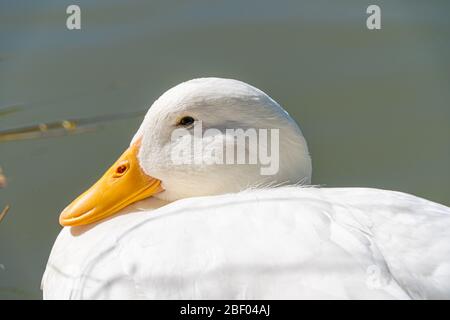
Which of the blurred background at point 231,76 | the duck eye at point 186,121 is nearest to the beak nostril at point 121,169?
the duck eye at point 186,121

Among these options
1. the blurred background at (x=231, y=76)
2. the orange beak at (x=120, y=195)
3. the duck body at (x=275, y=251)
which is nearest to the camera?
the duck body at (x=275, y=251)

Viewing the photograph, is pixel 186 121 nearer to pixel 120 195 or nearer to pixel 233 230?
pixel 120 195

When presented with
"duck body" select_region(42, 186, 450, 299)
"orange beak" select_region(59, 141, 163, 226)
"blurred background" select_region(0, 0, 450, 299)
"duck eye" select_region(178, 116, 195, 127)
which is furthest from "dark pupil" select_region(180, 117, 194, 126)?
"blurred background" select_region(0, 0, 450, 299)

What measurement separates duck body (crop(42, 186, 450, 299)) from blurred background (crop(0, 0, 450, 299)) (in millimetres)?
1452

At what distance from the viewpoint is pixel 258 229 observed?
2512 mm

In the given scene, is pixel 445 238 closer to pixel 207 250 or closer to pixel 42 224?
pixel 207 250

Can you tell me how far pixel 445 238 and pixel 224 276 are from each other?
74cm

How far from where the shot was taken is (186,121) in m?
3.01

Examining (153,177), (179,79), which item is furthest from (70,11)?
(153,177)

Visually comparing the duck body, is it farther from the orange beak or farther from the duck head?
the orange beak

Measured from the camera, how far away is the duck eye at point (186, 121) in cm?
300

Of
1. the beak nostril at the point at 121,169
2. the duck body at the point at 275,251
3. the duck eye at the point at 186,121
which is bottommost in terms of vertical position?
the duck body at the point at 275,251

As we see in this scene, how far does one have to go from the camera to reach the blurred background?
14.6 ft

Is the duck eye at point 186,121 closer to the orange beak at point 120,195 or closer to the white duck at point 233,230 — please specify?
the white duck at point 233,230
